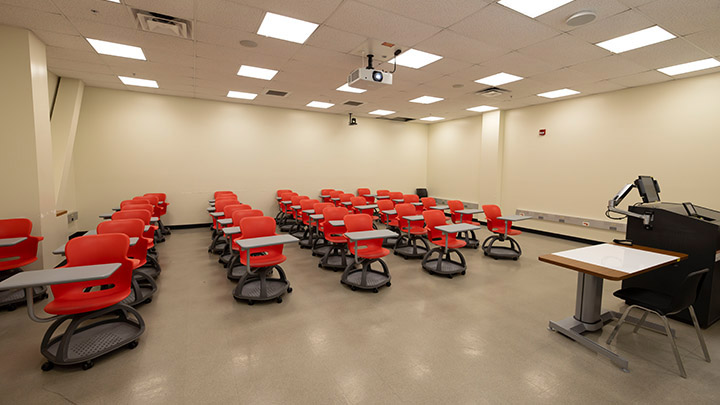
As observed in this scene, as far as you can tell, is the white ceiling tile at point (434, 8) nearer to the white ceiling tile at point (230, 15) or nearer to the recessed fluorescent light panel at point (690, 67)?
the white ceiling tile at point (230, 15)

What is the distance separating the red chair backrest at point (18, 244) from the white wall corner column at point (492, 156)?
9.60m

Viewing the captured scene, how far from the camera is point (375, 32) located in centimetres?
388

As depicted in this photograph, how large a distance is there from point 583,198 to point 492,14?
18.5ft

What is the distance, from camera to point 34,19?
3691mm

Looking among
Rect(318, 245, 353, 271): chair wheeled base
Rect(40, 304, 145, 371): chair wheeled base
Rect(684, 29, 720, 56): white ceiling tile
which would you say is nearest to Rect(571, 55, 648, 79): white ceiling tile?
Rect(684, 29, 720, 56): white ceiling tile

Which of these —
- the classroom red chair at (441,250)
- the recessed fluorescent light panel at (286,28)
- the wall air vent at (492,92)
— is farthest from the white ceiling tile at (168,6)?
the wall air vent at (492,92)

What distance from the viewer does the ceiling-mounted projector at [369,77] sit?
175 inches

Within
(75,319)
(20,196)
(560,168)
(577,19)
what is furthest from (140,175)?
(560,168)

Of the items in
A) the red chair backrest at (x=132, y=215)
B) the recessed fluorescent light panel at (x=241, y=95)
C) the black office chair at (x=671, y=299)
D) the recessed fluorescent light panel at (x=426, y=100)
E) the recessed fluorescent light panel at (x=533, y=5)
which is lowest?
the black office chair at (x=671, y=299)

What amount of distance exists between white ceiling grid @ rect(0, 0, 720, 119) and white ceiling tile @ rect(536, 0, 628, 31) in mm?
11

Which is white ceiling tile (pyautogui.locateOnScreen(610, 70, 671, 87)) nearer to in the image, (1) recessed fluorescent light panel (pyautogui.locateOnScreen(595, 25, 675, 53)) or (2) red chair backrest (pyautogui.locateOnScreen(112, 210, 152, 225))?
(1) recessed fluorescent light panel (pyautogui.locateOnScreen(595, 25, 675, 53))

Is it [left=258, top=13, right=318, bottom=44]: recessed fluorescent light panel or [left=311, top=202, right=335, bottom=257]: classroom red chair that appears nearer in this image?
[left=258, top=13, right=318, bottom=44]: recessed fluorescent light panel

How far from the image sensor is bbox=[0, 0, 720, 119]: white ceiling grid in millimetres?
3320

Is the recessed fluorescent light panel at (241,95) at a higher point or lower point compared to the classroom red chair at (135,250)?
higher
